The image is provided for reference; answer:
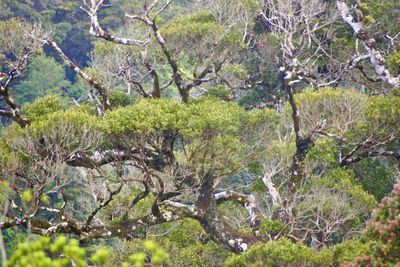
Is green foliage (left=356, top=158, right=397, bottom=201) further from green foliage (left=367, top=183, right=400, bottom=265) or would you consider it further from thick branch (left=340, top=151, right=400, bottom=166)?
green foliage (left=367, top=183, right=400, bottom=265)

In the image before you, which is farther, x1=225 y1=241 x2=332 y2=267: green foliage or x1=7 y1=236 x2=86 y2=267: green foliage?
x1=225 y1=241 x2=332 y2=267: green foliage

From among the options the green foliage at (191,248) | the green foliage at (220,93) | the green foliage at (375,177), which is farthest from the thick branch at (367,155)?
the green foliage at (220,93)

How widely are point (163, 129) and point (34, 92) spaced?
86.4ft

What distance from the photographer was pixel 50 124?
36.3 ft

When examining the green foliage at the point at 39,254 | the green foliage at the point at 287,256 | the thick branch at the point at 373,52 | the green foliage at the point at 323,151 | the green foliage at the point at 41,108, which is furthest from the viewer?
the thick branch at the point at 373,52

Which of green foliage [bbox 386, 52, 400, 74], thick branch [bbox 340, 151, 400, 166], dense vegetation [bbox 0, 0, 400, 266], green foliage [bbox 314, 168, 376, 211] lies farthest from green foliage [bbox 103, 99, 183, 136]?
green foliage [bbox 386, 52, 400, 74]

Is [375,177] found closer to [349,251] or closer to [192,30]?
[349,251]

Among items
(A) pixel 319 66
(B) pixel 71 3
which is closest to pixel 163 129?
(A) pixel 319 66

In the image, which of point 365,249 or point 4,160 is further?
point 4,160

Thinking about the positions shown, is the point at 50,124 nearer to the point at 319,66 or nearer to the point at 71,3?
the point at 319,66

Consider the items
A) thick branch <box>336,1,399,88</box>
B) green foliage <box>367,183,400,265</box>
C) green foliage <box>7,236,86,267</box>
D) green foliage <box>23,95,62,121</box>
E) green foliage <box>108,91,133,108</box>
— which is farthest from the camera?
green foliage <box>108,91,133,108</box>

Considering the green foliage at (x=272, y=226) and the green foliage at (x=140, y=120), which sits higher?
the green foliage at (x=140, y=120)

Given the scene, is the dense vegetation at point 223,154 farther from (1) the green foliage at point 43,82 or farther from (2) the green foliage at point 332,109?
(1) the green foliage at point 43,82

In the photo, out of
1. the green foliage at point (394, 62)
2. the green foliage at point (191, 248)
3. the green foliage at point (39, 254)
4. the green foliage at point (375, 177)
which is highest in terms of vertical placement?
the green foliage at point (39, 254)
